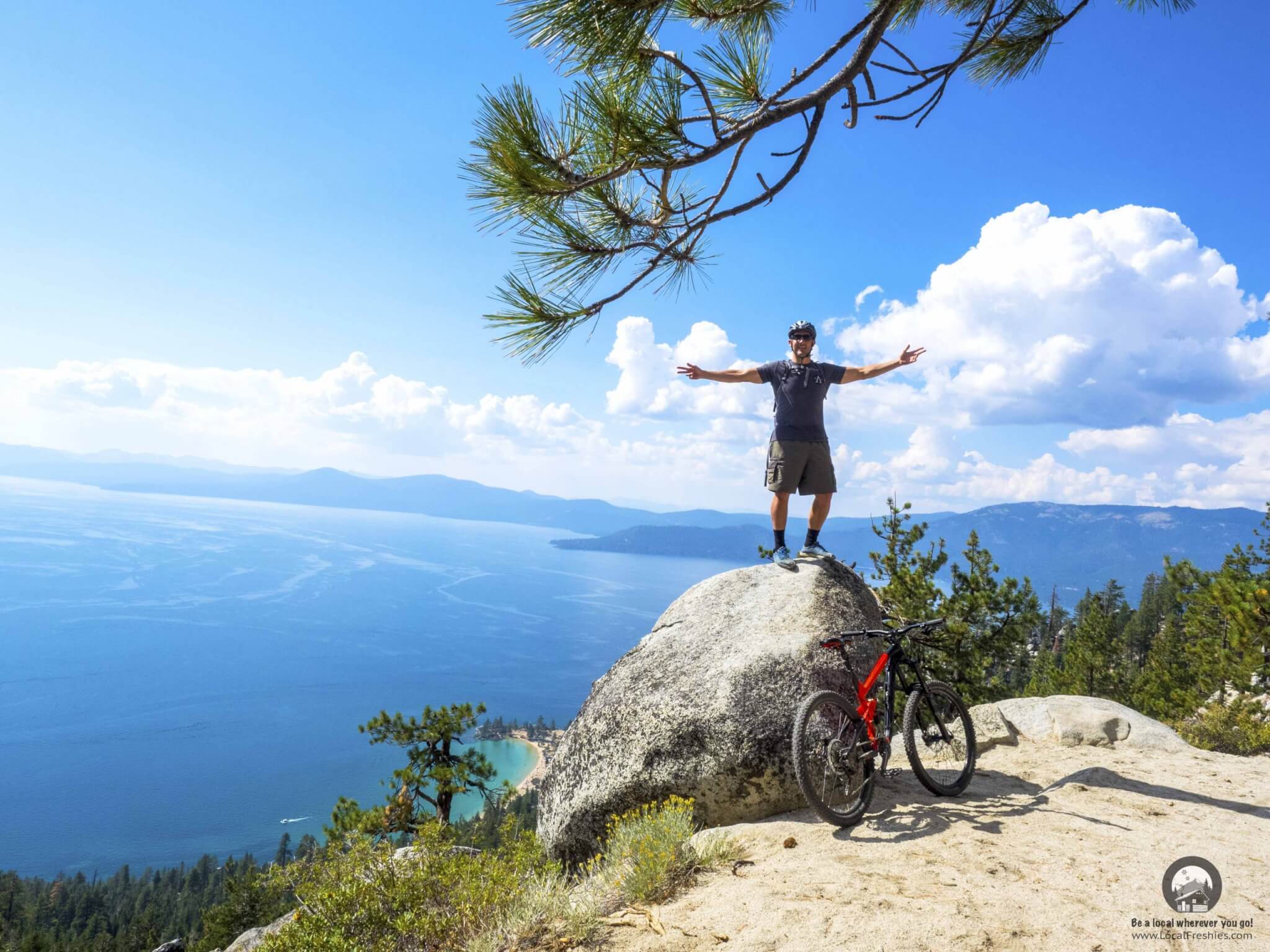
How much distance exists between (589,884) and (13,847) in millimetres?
128186

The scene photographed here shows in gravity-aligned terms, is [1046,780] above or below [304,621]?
above

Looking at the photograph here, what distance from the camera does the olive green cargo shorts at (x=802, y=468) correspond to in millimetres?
6551

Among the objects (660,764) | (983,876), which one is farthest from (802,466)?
(983,876)

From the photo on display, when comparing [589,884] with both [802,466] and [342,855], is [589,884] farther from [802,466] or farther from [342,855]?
[802,466]

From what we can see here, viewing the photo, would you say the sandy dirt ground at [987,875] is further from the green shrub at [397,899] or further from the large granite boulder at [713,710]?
the green shrub at [397,899]

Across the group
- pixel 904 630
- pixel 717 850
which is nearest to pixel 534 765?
pixel 717 850

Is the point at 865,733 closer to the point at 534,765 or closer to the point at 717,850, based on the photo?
the point at 717,850

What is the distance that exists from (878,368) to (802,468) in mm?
1212

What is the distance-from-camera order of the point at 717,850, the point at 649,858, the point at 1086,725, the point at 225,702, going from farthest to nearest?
the point at 225,702
the point at 1086,725
the point at 717,850
the point at 649,858

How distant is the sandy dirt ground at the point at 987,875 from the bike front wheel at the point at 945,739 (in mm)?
164

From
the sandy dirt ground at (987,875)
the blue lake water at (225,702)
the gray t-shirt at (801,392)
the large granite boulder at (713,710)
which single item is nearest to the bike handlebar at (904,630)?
the large granite boulder at (713,710)

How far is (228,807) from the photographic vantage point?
93750 millimetres

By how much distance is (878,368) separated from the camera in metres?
6.20

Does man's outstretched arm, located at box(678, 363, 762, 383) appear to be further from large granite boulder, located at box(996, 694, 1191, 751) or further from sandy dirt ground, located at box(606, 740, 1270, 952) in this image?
large granite boulder, located at box(996, 694, 1191, 751)
